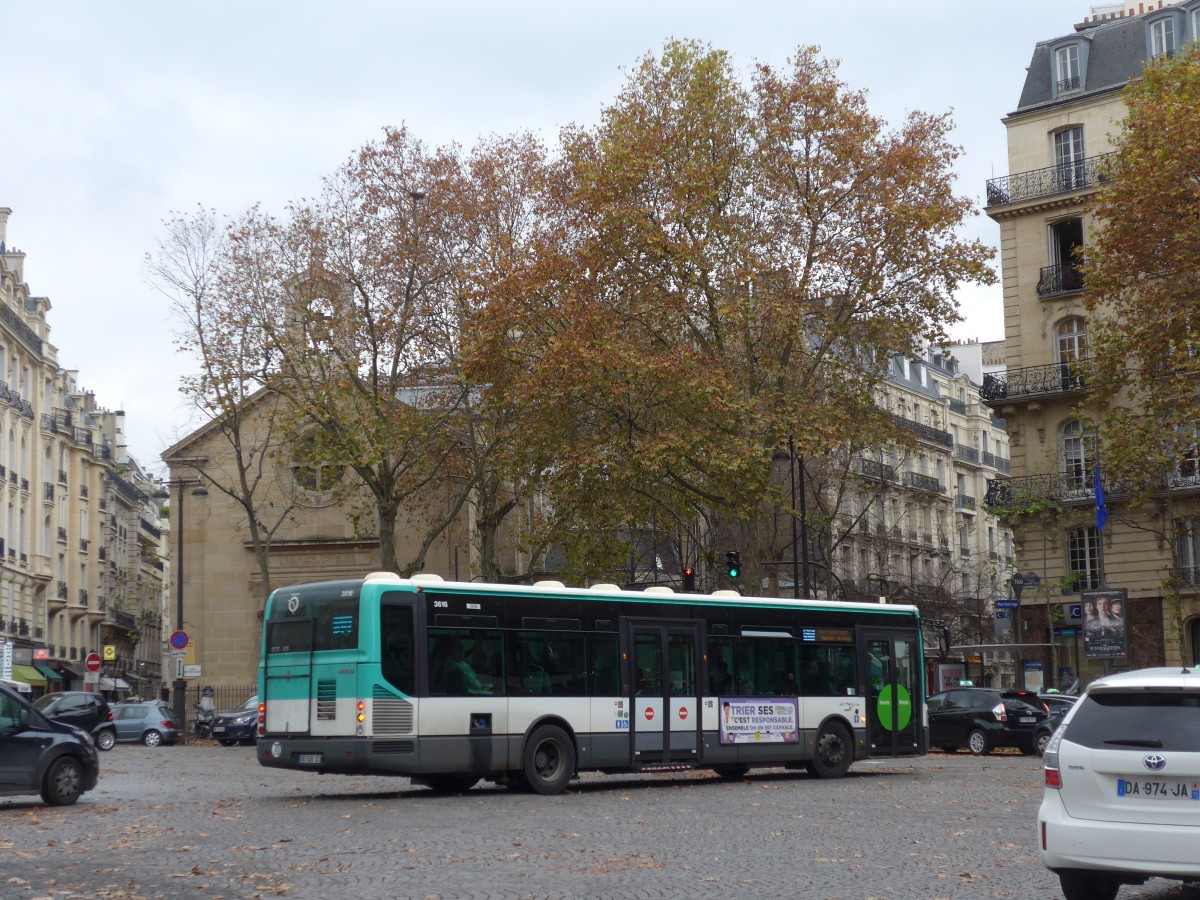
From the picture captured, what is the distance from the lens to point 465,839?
1434 centimetres

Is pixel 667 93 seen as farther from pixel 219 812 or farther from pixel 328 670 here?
pixel 219 812

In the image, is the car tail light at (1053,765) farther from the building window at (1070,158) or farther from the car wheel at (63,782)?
the building window at (1070,158)

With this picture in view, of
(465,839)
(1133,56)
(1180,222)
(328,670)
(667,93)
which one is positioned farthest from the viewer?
(1133,56)

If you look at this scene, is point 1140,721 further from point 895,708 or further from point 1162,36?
point 1162,36

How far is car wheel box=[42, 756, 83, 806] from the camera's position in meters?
18.8

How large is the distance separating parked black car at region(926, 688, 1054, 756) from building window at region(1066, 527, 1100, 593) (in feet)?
46.4

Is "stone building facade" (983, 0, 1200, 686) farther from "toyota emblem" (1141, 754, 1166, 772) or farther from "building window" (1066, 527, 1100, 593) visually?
"toyota emblem" (1141, 754, 1166, 772)

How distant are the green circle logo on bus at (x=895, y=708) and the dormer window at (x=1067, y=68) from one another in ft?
103

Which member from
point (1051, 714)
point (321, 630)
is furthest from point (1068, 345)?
point (321, 630)

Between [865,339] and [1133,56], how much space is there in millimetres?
18243

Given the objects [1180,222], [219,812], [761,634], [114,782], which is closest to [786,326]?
[1180,222]

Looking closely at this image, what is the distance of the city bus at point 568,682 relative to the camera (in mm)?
19703

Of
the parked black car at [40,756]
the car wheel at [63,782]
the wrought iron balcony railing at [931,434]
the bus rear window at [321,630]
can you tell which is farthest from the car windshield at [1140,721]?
the wrought iron balcony railing at [931,434]

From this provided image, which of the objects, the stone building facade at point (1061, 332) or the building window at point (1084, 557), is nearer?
the stone building facade at point (1061, 332)
